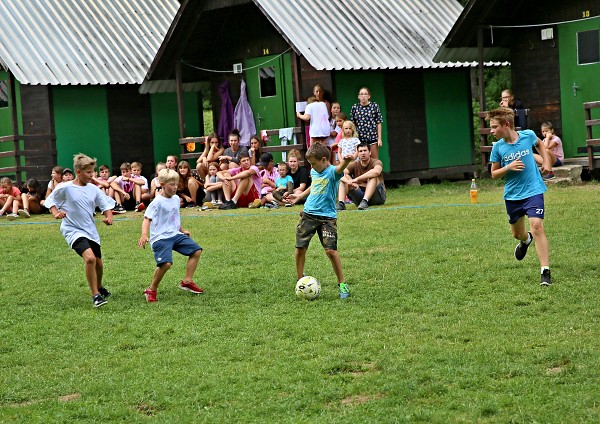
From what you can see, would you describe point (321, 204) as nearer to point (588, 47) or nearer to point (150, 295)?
point (150, 295)

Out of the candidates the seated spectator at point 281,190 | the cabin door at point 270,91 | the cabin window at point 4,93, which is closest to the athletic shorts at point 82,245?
the seated spectator at point 281,190

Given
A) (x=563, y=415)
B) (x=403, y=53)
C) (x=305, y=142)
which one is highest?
(x=403, y=53)

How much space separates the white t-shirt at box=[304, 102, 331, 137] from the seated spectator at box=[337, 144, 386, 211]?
2.12 m

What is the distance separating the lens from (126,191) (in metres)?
22.8

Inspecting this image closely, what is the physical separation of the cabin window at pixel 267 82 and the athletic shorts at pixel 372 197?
597cm

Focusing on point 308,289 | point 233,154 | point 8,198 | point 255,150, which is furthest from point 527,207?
point 8,198

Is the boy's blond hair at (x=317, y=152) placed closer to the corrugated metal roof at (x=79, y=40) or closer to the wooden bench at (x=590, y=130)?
A: the wooden bench at (x=590, y=130)

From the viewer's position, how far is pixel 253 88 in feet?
82.1

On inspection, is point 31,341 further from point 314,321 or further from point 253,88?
point 253,88

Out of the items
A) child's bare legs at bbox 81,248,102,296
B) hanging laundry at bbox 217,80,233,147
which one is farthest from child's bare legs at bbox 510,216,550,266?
hanging laundry at bbox 217,80,233,147

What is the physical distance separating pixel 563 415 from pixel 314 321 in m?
3.48

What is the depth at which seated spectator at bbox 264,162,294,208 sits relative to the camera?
20438 mm

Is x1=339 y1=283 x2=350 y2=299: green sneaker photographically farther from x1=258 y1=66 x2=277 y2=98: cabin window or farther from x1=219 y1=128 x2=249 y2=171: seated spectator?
x1=258 y1=66 x2=277 y2=98: cabin window

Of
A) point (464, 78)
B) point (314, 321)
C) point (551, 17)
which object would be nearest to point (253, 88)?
point (464, 78)
